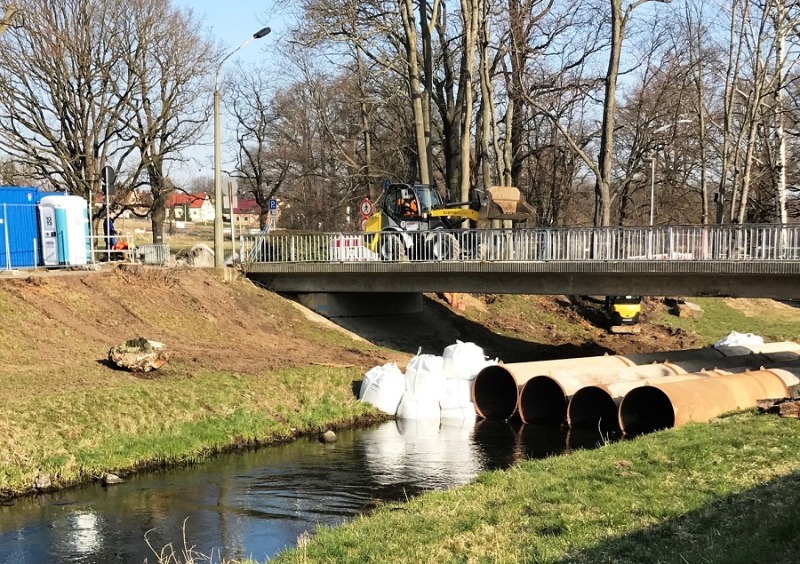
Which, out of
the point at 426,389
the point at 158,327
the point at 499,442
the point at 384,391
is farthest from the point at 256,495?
the point at 158,327

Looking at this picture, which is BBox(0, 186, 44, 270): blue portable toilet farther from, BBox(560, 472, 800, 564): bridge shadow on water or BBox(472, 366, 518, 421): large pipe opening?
BBox(560, 472, 800, 564): bridge shadow on water

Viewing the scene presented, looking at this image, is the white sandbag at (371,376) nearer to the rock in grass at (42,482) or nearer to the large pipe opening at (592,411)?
the large pipe opening at (592,411)

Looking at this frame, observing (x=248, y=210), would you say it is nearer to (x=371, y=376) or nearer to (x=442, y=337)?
(x=442, y=337)

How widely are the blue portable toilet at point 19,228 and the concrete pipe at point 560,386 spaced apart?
14.9 metres

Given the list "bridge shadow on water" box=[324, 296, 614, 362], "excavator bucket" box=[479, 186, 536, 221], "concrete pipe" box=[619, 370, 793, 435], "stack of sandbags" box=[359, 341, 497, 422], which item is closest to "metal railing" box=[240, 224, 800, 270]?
"excavator bucket" box=[479, 186, 536, 221]

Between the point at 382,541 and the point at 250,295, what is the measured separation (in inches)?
A: 766

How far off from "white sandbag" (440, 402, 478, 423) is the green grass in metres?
16.2

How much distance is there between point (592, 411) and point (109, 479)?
10.4 meters

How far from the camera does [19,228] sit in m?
24.2

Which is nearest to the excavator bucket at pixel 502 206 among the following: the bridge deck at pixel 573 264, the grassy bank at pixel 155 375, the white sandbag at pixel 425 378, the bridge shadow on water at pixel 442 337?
the bridge deck at pixel 573 264

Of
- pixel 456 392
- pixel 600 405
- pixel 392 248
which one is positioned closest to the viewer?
pixel 600 405

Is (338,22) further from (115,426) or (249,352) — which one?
(115,426)

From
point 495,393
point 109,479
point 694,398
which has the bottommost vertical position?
point 495,393

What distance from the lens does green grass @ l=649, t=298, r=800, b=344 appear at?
32981 millimetres
